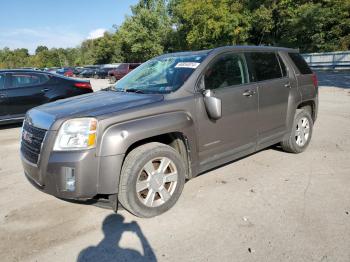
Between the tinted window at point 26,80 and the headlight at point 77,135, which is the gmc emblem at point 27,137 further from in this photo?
the tinted window at point 26,80

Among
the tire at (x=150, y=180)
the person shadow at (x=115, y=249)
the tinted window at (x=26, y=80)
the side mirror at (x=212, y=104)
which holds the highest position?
the tinted window at (x=26, y=80)

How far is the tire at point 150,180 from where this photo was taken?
3.41m

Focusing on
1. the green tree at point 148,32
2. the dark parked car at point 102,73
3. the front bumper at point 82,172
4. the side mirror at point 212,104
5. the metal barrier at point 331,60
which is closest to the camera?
the front bumper at point 82,172

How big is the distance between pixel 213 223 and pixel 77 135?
1.64m

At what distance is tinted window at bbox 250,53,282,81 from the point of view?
4.80 meters

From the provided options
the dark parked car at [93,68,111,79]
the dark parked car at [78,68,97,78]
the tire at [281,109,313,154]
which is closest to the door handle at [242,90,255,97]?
Result: the tire at [281,109,313,154]

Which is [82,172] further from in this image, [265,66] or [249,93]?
[265,66]

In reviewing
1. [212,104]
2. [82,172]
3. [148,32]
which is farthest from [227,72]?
[148,32]

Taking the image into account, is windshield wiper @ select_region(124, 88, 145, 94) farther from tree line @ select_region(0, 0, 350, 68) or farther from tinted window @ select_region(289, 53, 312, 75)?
tree line @ select_region(0, 0, 350, 68)

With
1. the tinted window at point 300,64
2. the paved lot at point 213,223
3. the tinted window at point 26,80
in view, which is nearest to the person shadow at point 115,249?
the paved lot at point 213,223

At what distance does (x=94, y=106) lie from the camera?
3604mm

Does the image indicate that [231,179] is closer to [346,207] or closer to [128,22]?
[346,207]

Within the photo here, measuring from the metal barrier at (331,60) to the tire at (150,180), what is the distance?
27.6 metres

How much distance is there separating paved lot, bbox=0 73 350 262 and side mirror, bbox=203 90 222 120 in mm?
1029
